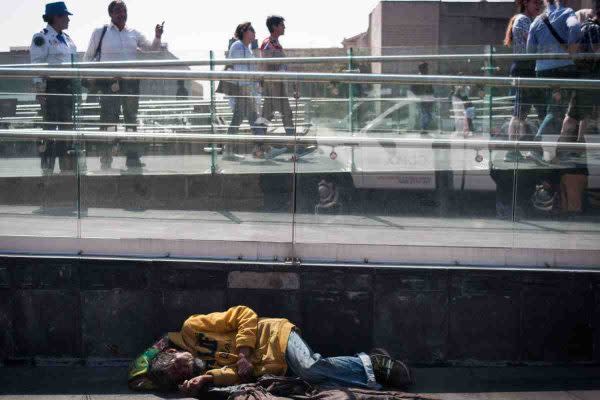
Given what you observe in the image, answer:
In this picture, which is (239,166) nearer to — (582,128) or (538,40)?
(582,128)

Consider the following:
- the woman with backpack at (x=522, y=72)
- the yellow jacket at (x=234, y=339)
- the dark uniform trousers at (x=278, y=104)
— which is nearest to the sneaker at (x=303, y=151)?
the dark uniform trousers at (x=278, y=104)

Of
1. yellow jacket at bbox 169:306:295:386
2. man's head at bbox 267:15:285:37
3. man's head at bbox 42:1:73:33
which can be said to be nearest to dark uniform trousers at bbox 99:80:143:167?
yellow jacket at bbox 169:306:295:386

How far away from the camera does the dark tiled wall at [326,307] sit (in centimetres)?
687

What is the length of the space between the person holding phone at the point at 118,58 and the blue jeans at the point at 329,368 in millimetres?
2221

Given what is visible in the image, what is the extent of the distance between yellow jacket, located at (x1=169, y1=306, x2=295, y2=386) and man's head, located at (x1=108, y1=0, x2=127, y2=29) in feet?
15.8

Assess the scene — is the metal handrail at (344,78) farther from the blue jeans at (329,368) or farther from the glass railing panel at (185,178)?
the blue jeans at (329,368)

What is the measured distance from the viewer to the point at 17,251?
23.5 ft

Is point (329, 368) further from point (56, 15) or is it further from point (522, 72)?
point (56, 15)

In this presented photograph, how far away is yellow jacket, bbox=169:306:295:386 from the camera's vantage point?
21.4 feet

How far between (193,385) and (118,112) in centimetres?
257

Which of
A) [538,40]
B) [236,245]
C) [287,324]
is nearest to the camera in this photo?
[287,324]

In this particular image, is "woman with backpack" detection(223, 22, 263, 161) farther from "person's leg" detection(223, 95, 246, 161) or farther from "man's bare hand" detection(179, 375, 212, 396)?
"man's bare hand" detection(179, 375, 212, 396)

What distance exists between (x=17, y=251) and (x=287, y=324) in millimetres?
2440

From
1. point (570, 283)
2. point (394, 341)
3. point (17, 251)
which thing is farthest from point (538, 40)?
point (17, 251)
